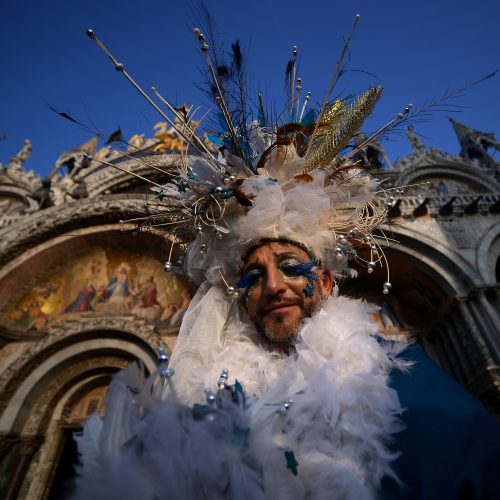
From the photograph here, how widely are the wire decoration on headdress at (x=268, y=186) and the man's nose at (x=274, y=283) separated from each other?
26 centimetres

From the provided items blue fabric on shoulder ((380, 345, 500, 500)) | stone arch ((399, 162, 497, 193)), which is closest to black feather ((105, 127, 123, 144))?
blue fabric on shoulder ((380, 345, 500, 500))

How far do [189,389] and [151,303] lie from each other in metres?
6.49

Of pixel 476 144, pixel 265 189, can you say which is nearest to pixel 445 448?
pixel 265 189

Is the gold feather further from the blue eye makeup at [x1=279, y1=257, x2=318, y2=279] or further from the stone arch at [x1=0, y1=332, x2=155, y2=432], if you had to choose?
the stone arch at [x1=0, y1=332, x2=155, y2=432]

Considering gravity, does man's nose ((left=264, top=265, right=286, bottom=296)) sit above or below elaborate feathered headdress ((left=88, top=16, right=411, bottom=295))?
below

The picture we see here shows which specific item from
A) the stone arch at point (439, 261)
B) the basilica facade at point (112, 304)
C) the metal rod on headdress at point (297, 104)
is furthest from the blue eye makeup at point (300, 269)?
the stone arch at point (439, 261)

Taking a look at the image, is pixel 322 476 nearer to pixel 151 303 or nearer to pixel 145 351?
pixel 145 351

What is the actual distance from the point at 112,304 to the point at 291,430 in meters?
7.36

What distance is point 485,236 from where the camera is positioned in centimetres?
732

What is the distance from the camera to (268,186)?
6.32 ft

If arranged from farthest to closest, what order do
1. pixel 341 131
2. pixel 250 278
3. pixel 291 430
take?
pixel 341 131, pixel 250 278, pixel 291 430

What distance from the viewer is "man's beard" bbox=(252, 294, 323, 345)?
176 centimetres

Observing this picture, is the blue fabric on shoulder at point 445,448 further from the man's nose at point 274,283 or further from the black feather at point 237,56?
the black feather at point 237,56

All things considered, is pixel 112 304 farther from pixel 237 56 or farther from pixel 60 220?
pixel 237 56
